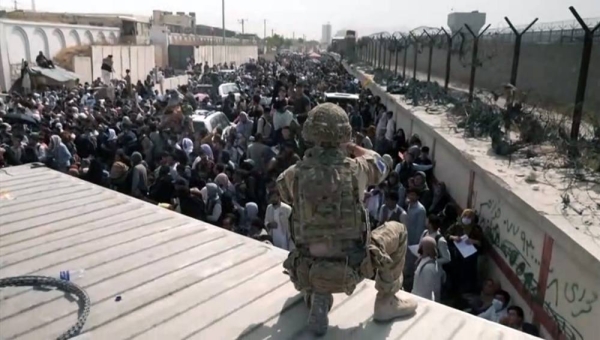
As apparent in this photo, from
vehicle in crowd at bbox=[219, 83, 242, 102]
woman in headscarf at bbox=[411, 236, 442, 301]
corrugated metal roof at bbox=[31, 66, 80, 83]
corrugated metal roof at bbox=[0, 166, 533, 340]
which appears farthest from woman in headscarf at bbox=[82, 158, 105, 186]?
corrugated metal roof at bbox=[31, 66, 80, 83]

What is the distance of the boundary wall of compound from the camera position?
3824mm

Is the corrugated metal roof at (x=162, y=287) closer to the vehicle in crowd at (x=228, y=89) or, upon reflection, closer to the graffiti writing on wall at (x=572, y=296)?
the graffiti writing on wall at (x=572, y=296)

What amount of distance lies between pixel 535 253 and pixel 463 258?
0.79m

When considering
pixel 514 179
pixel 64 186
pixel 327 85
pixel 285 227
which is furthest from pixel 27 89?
pixel 514 179

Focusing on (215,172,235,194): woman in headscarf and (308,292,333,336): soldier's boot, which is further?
(215,172,235,194): woman in headscarf

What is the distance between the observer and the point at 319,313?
2965 millimetres

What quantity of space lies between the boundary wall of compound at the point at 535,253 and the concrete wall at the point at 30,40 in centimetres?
2045

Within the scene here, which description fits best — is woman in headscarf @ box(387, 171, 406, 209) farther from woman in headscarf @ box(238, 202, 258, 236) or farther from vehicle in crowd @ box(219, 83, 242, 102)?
vehicle in crowd @ box(219, 83, 242, 102)

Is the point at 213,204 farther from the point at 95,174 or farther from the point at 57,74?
the point at 57,74

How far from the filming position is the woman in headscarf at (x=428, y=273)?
185 inches

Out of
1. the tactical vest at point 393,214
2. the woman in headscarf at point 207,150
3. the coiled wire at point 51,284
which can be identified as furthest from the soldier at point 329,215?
the woman in headscarf at point 207,150

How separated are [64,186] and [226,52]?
145ft

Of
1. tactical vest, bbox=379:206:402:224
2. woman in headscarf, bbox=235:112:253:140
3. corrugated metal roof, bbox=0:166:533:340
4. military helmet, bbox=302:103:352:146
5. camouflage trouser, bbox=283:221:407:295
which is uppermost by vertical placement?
military helmet, bbox=302:103:352:146

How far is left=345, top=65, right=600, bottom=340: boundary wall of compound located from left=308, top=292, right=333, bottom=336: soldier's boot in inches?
79.7
